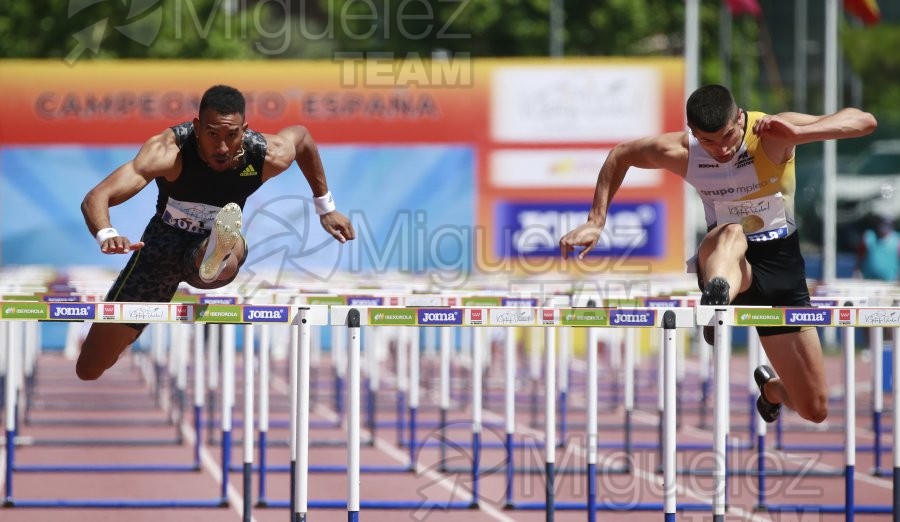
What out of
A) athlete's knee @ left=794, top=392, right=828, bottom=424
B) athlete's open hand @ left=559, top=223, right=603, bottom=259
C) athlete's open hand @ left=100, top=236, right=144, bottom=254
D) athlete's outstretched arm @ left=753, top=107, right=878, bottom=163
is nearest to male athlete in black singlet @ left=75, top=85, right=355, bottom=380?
athlete's open hand @ left=100, top=236, right=144, bottom=254

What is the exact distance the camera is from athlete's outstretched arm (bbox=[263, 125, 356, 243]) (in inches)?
299

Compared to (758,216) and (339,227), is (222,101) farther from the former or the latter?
(758,216)

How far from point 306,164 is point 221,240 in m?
0.74

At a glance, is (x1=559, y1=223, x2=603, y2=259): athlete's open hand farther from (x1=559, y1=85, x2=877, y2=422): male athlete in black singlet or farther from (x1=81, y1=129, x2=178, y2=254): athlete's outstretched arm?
(x1=81, y1=129, x2=178, y2=254): athlete's outstretched arm

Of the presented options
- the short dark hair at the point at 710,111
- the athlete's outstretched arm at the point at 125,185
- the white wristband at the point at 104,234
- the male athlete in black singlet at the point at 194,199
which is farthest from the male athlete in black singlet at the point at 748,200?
the white wristband at the point at 104,234

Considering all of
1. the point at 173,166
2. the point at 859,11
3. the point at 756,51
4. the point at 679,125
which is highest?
the point at 756,51

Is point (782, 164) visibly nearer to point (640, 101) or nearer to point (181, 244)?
point (181, 244)

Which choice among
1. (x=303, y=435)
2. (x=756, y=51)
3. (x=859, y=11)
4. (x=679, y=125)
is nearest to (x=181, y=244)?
(x=303, y=435)

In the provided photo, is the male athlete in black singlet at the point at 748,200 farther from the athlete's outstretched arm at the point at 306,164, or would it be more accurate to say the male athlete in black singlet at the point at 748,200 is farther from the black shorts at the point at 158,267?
the black shorts at the point at 158,267

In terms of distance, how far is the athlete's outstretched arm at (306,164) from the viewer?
7.61 m

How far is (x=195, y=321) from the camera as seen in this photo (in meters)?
6.91

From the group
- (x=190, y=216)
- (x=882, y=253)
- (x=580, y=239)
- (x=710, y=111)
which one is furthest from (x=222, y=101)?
(x=882, y=253)

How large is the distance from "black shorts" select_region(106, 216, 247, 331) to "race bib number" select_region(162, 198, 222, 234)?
55 mm

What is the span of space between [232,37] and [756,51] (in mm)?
18874
